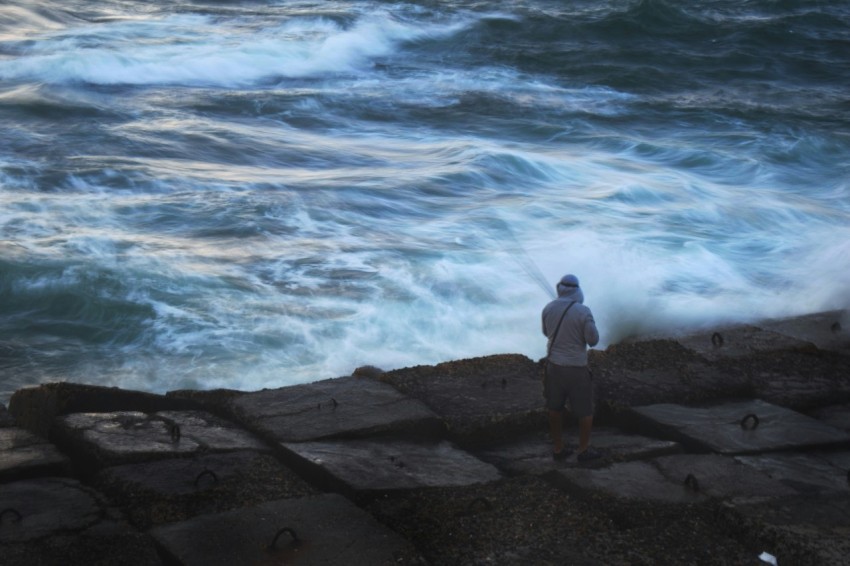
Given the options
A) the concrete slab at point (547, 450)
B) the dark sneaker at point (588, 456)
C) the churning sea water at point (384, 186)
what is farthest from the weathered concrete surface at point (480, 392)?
the churning sea water at point (384, 186)

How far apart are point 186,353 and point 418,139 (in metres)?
8.70

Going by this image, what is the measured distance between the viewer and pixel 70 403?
6441 mm

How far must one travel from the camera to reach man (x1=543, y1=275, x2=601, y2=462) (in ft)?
20.3

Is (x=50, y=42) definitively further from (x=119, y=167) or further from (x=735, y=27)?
(x=735, y=27)

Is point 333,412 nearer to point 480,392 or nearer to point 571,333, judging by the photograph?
point 480,392

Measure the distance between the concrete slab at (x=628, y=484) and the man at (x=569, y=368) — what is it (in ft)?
1.12

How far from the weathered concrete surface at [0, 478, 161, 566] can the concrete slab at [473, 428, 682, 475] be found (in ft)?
6.95

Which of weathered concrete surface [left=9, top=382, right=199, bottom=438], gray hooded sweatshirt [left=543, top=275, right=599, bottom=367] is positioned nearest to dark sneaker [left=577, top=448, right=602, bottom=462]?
gray hooded sweatshirt [left=543, top=275, right=599, bottom=367]

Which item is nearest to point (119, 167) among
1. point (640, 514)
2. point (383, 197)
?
point (383, 197)

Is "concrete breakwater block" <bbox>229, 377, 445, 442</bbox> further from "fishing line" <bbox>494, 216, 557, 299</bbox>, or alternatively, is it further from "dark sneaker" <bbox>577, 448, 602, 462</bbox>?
"fishing line" <bbox>494, 216, 557, 299</bbox>

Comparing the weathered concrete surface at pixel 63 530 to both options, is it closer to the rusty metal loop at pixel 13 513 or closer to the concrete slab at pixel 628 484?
the rusty metal loop at pixel 13 513

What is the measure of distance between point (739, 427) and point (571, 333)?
4.02 feet

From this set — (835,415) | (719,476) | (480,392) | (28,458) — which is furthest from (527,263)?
(28,458)

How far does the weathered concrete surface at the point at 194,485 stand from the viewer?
17.1 feet
